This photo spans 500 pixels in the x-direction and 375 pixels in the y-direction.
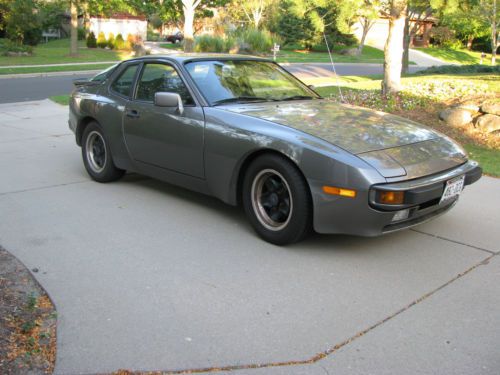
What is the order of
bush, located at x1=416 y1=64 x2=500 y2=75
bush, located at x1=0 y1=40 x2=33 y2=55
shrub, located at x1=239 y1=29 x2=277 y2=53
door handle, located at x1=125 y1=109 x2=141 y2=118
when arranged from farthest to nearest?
shrub, located at x1=239 y1=29 x2=277 y2=53, bush, located at x1=0 y1=40 x2=33 y2=55, bush, located at x1=416 y1=64 x2=500 y2=75, door handle, located at x1=125 y1=109 x2=141 y2=118

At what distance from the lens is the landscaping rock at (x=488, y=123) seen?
8906 millimetres

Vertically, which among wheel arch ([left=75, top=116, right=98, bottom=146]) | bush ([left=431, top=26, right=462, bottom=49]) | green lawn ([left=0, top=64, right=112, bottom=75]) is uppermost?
bush ([left=431, top=26, right=462, bottom=49])

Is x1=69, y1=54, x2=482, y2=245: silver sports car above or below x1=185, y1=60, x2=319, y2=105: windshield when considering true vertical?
below

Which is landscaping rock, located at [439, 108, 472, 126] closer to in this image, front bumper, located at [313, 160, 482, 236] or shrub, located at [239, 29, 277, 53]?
front bumper, located at [313, 160, 482, 236]

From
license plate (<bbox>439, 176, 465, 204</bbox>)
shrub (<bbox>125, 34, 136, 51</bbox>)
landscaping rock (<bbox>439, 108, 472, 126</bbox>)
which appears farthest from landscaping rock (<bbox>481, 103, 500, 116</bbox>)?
shrub (<bbox>125, 34, 136, 51</bbox>)

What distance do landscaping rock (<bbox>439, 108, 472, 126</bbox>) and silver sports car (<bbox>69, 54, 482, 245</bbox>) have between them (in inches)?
174

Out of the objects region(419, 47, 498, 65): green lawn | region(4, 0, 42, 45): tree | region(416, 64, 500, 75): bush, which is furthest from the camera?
region(419, 47, 498, 65): green lawn

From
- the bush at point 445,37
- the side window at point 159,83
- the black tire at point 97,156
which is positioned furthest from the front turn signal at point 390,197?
the bush at point 445,37

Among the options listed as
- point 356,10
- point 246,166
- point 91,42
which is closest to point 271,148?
point 246,166

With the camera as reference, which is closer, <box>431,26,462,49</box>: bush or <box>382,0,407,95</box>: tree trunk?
<box>382,0,407,95</box>: tree trunk

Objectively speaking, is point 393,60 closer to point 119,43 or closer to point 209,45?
point 209,45

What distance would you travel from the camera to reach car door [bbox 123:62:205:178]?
16.6 ft

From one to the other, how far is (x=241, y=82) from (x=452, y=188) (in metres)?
2.24

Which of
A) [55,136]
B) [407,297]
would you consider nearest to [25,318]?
[407,297]
